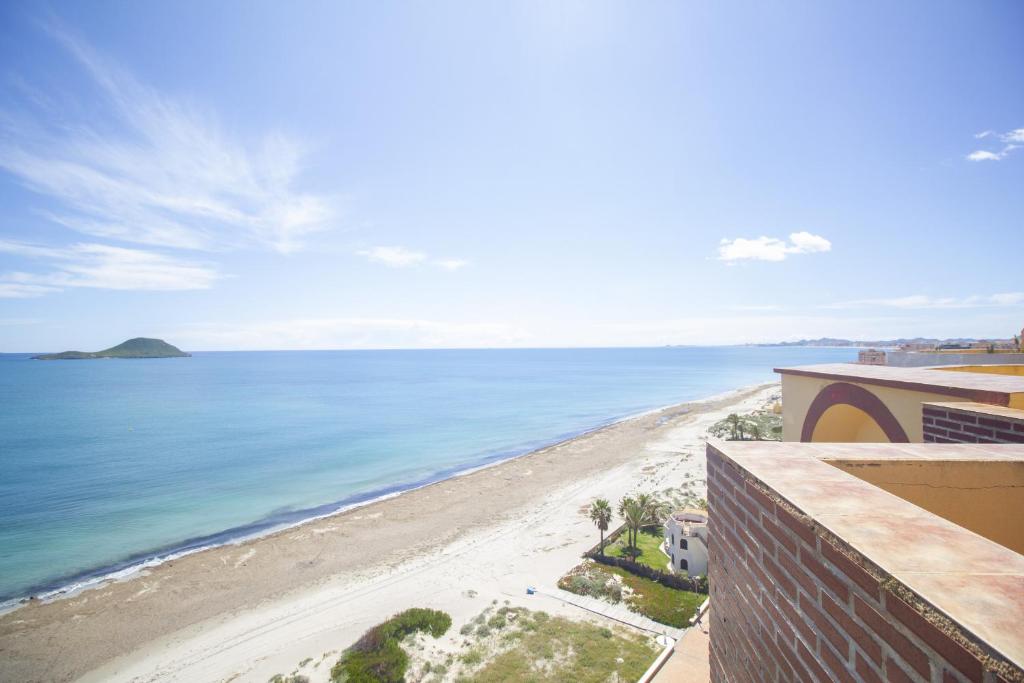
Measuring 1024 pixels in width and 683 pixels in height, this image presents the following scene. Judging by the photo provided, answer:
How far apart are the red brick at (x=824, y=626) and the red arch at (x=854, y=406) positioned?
5311mm

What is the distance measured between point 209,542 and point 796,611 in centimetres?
2992

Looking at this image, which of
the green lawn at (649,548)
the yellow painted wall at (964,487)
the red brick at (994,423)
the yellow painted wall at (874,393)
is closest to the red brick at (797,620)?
the yellow painted wall at (964,487)

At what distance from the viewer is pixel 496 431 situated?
172 ft

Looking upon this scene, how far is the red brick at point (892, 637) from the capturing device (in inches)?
47.1

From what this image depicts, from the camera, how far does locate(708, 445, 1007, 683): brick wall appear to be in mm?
1229

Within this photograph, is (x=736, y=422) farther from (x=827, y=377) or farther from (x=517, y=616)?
(x=827, y=377)

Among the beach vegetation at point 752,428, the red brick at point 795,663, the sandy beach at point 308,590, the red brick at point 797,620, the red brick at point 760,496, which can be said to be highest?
the red brick at point 760,496

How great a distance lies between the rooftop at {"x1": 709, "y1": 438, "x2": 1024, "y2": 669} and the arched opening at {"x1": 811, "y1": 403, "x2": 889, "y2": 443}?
14.3 feet

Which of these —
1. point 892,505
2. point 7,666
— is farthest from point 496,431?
point 892,505

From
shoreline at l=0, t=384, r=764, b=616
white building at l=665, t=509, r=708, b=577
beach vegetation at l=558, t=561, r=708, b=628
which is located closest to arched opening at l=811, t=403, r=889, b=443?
beach vegetation at l=558, t=561, r=708, b=628

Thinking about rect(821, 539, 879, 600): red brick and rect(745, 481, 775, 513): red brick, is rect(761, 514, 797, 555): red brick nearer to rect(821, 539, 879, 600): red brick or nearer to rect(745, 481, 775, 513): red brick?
rect(745, 481, 775, 513): red brick

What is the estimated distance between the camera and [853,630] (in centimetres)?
152

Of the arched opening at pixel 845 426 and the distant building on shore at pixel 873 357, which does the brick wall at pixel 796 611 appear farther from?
the distant building on shore at pixel 873 357

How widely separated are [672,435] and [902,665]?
50.6 meters
